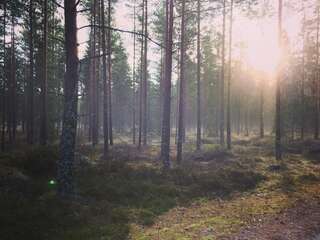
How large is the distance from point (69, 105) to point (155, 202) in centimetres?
446

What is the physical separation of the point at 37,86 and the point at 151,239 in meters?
29.8

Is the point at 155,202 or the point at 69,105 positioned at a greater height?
the point at 69,105

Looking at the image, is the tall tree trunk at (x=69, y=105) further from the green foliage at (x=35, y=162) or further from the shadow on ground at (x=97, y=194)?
the green foliage at (x=35, y=162)

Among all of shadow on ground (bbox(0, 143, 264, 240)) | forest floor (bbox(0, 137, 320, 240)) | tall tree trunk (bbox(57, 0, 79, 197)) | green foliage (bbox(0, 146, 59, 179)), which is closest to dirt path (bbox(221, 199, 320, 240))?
forest floor (bbox(0, 137, 320, 240))

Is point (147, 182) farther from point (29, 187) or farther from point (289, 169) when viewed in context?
point (289, 169)

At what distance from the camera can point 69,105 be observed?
9289mm

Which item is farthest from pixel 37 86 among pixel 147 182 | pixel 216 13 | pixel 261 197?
pixel 261 197

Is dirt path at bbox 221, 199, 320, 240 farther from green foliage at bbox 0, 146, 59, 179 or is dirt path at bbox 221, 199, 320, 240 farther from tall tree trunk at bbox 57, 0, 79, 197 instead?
green foliage at bbox 0, 146, 59, 179

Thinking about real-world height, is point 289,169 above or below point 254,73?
below

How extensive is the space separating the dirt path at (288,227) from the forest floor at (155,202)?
26mm

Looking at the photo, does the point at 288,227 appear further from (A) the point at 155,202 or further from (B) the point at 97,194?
(B) the point at 97,194

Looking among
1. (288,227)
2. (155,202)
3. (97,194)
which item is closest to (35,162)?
(97,194)

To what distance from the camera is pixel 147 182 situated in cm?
1255

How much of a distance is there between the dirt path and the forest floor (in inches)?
1.0
